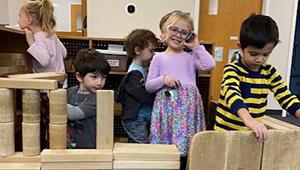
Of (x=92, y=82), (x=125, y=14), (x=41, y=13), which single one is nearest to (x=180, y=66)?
(x=92, y=82)

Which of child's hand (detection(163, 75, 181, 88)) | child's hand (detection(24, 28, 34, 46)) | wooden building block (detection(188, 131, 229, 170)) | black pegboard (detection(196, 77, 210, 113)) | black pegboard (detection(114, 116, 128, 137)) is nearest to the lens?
wooden building block (detection(188, 131, 229, 170))

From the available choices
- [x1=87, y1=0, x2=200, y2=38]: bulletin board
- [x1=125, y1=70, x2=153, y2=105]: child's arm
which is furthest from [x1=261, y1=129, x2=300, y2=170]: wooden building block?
[x1=87, y1=0, x2=200, y2=38]: bulletin board

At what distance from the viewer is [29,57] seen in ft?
5.35

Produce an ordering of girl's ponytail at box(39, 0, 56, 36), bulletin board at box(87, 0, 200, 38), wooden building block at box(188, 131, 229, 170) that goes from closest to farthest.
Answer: wooden building block at box(188, 131, 229, 170), girl's ponytail at box(39, 0, 56, 36), bulletin board at box(87, 0, 200, 38)

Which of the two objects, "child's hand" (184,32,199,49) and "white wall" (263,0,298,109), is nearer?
"child's hand" (184,32,199,49)

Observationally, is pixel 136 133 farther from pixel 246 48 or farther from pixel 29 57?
pixel 29 57

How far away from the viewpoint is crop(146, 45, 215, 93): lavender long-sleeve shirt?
1217 mm

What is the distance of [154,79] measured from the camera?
1.21 metres

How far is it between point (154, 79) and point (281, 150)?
1.88ft

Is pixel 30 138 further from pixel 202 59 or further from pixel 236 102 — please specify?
pixel 202 59

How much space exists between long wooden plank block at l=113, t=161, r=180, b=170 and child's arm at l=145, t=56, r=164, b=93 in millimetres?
455

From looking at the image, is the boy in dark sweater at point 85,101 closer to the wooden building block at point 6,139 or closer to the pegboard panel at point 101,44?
the wooden building block at point 6,139

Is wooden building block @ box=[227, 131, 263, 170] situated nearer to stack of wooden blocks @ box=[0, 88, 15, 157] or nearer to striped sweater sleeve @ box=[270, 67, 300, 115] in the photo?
striped sweater sleeve @ box=[270, 67, 300, 115]

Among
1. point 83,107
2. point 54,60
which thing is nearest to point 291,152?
point 83,107
